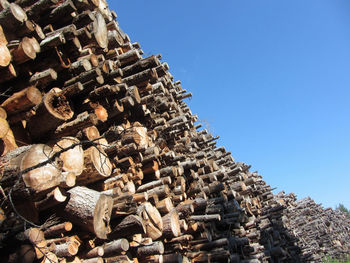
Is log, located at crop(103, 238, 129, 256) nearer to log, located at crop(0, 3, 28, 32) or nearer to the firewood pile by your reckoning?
log, located at crop(0, 3, 28, 32)

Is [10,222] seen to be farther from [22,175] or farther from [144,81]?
[144,81]

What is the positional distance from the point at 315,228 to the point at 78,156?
19672 mm

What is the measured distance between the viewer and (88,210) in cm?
330

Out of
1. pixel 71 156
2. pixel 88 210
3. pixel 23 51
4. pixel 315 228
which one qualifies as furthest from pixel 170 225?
pixel 315 228

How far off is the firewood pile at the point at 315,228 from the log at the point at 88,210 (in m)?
14.9

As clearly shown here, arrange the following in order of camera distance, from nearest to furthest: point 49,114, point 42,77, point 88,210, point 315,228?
point 88,210
point 49,114
point 42,77
point 315,228

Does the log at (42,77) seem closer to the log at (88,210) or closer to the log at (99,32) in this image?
the log at (99,32)

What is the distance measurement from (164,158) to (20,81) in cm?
335

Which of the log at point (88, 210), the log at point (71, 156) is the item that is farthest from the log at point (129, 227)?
the log at point (71, 156)

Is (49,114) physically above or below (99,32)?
below

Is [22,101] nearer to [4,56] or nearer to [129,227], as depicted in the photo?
[4,56]

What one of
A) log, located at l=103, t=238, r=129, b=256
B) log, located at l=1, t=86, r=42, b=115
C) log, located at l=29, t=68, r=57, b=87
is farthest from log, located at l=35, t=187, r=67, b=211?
log, located at l=29, t=68, r=57, b=87

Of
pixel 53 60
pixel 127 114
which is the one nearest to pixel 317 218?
pixel 127 114

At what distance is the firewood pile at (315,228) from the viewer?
56.7ft
